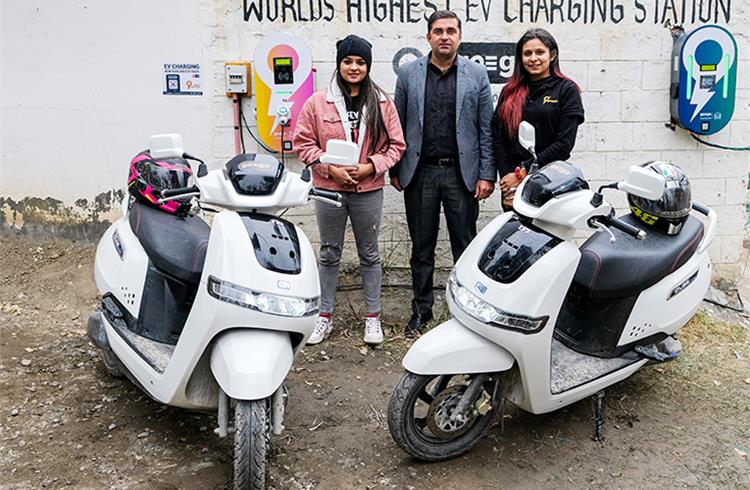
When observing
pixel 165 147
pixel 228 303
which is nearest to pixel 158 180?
pixel 165 147

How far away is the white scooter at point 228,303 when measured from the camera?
2.61 metres

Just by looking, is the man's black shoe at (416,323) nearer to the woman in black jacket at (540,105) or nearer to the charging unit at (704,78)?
the woman in black jacket at (540,105)

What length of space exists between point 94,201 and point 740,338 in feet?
13.8

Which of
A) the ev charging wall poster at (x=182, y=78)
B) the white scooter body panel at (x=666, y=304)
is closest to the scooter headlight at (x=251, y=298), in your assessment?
the white scooter body panel at (x=666, y=304)

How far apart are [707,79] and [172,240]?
11.9 feet

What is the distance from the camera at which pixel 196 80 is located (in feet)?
15.9

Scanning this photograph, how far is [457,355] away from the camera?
9.39 ft

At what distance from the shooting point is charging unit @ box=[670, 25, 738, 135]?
16.1 ft

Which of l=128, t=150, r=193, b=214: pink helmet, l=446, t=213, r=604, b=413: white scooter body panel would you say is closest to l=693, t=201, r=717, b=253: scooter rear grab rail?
l=446, t=213, r=604, b=413: white scooter body panel

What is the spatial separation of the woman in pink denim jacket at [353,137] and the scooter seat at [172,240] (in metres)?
0.85

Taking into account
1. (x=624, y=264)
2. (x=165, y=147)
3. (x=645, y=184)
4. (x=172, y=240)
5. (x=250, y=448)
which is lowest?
(x=250, y=448)

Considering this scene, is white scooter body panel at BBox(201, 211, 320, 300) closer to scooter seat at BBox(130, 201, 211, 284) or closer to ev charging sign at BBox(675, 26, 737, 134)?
scooter seat at BBox(130, 201, 211, 284)

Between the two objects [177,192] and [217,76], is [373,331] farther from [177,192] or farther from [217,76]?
[217,76]

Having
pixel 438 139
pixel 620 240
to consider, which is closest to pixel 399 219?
pixel 438 139
